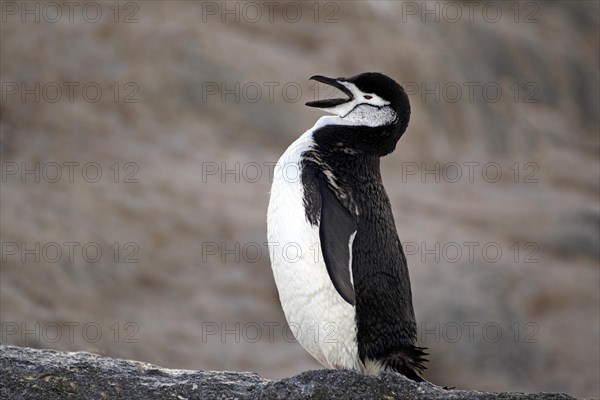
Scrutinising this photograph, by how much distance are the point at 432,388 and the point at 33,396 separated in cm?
142

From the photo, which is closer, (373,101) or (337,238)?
(337,238)

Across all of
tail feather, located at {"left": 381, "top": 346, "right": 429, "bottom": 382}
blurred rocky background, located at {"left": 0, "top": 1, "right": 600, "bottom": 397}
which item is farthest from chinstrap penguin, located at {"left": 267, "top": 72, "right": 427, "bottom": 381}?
blurred rocky background, located at {"left": 0, "top": 1, "right": 600, "bottom": 397}

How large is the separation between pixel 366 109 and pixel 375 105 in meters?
0.04

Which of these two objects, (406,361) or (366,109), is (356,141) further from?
(406,361)

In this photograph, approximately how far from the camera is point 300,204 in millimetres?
4320

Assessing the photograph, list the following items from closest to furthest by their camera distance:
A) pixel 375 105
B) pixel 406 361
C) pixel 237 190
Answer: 1. pixel 406 361
2. pixel 375 105
3. pixel 237 190

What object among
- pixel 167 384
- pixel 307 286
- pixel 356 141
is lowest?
pixel 167 384

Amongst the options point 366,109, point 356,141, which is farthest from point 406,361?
point 366,109

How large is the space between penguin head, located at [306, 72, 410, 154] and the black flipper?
329mm

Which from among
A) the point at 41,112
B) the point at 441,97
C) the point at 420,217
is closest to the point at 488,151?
the point at 441,97

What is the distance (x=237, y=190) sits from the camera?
38.2ft

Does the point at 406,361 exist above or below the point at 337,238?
below

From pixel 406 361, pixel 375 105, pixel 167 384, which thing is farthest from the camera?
pixel 375 105

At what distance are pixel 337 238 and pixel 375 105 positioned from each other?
1.96 ft
